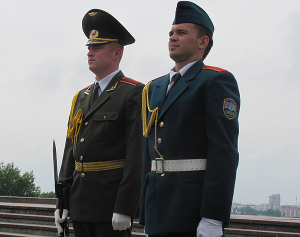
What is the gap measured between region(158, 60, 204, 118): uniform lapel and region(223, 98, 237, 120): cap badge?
1.10 ft

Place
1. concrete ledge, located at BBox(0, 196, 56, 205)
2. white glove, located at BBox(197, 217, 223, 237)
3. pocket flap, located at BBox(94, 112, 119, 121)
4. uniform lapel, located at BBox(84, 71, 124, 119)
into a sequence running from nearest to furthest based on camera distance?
white glove, located at BBox(197, 217, 223, 237) < pocket flap, located at BBox(94, 112, 119, 121) < uniform lapel, located at BBox(84, 71, 124, 119) < concrete ledge, located at BBox(0, 196, 56, 205)

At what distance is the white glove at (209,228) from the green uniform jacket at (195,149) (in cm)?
3

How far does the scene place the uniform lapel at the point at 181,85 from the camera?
110 inches

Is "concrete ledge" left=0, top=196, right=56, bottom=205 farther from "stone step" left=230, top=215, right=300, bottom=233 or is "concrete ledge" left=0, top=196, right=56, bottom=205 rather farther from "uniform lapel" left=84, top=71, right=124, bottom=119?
"uniform lapel" left=84, top=71, right=124, bottom=119

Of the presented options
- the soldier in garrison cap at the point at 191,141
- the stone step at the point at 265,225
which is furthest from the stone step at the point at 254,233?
the soldier in garrison cap at the point at 191,141

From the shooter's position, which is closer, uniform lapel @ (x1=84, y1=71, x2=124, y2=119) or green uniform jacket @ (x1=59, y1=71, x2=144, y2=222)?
green uniform jacket @ (x1=59, y1=71, x2=144, y2=222)

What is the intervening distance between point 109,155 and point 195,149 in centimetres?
116

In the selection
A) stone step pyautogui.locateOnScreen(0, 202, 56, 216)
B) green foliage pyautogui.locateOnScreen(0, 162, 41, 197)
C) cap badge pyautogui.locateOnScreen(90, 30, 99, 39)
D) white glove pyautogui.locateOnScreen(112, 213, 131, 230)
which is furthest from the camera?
green foliage pyautogui.locateOnScreen(0, 162, 41, 197)

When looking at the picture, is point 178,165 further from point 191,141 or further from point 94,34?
point 94,34

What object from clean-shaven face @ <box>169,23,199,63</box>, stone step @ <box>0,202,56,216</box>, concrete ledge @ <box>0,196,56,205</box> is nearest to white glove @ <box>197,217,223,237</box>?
clean-shaven face @ <box>169,23,199,63</box>

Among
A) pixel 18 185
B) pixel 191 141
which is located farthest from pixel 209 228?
pixel 18 185

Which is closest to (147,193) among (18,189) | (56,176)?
A: (56,176)

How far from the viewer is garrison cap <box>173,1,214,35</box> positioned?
2.89 meters

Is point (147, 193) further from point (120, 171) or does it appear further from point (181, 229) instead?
point (120, 171)
